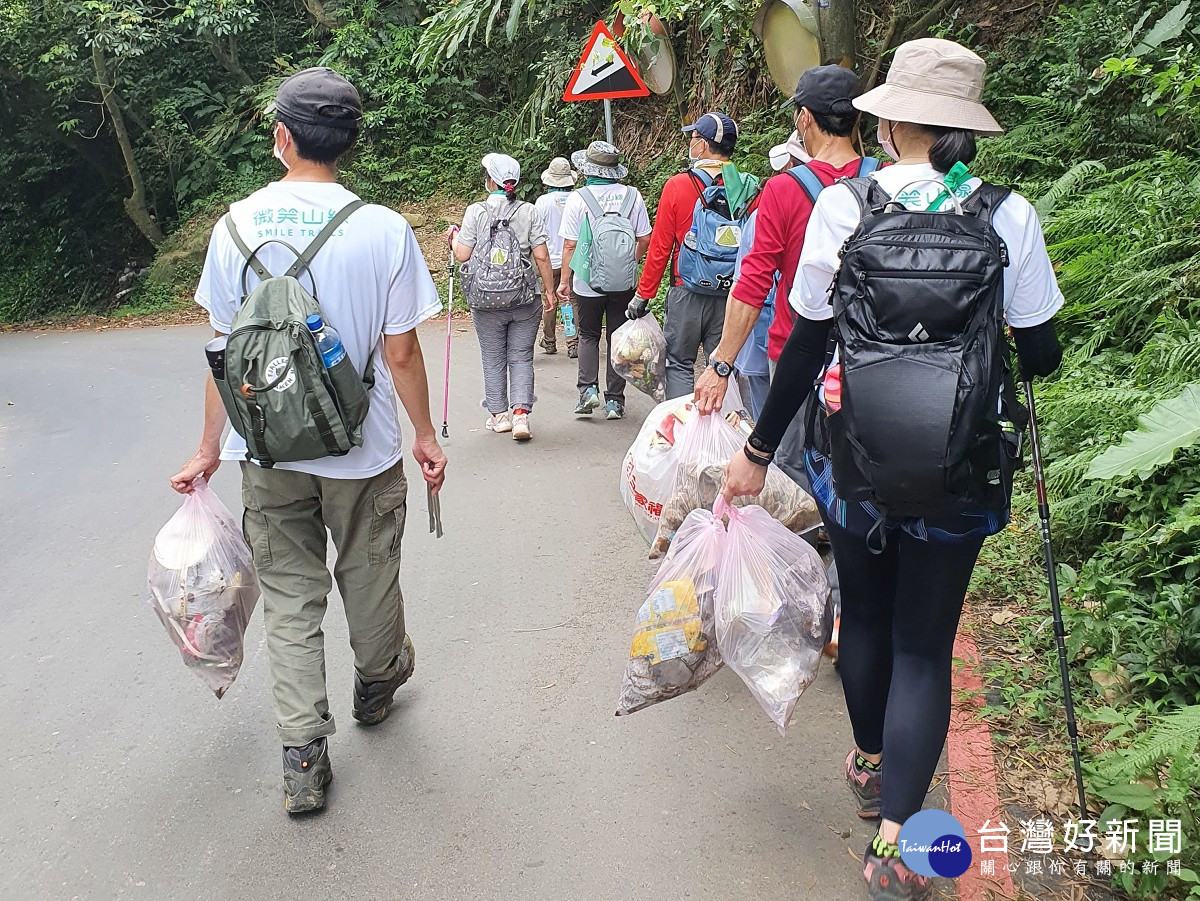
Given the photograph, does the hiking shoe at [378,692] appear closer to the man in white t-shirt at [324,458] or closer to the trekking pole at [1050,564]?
the man in white t-shirt at [324,458]

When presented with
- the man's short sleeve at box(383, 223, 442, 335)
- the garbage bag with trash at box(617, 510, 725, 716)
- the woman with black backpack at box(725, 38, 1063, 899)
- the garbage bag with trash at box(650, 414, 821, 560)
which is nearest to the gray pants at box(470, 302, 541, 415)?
the garbage bag with trash at box(650, 414, 821, 560)

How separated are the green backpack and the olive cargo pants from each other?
26cm

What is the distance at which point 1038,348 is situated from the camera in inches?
106

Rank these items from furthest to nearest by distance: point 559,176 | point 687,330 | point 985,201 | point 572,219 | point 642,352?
point 559,176, point 572,219, point 642,352, point 687,330, point 985,201

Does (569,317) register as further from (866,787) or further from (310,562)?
(866,787)

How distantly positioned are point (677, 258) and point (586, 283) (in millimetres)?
1743

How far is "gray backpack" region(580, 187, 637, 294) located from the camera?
7430 millimetres

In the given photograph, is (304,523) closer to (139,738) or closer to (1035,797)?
(139,738)

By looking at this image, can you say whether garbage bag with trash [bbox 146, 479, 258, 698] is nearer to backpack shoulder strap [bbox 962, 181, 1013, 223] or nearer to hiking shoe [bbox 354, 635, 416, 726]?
hiking shoe [bbox 354, 635, 416, 726]

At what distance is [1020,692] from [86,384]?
1031 cm

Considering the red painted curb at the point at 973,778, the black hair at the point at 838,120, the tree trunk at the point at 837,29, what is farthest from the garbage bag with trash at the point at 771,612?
the tree trunk at the point at 837,29

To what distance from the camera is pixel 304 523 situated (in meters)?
3.53

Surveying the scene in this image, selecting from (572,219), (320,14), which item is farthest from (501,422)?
(320,14)

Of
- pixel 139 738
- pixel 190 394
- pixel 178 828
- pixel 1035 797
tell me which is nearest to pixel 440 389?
pixel 190 394
